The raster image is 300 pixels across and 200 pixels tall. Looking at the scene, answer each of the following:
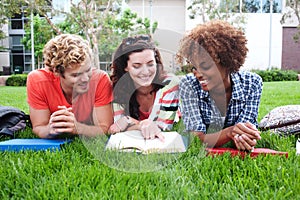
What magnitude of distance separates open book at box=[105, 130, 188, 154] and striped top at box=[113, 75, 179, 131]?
119 mm

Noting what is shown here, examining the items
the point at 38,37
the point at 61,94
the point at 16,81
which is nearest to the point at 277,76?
the point at 16,81

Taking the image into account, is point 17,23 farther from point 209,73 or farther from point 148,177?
point 148,177

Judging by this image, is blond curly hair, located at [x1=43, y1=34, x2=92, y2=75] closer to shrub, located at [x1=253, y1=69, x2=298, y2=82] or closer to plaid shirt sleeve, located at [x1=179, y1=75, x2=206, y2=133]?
plaid shirt sleeve, located at [x1=179, y1=75, x2=206, y2=133]

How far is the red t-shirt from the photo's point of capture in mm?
2535

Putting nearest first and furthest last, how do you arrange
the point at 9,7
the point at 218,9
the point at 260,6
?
the point at 9,7, the point at 218,9, the point at 260,6

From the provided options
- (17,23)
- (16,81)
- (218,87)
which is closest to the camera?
(218,87)

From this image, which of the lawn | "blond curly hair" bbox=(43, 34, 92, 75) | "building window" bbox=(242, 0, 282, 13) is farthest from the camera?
"building window" bbox=(242, 0, 282, 13)

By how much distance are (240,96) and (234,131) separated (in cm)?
36

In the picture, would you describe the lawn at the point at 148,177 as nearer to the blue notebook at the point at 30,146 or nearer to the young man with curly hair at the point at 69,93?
the blue notebook at the point at 30,146

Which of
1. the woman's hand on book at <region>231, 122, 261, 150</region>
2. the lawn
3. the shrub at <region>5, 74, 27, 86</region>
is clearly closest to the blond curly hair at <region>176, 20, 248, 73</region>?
the woman's hand on book at <region>231, 122, 261, 150</region>

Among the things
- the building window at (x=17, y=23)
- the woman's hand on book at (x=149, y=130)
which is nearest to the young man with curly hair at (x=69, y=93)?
the woman's hand on book at (x=149, y=130)

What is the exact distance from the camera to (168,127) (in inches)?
98.3

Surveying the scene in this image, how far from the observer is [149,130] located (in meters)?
2.15

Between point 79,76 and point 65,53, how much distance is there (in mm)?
169
